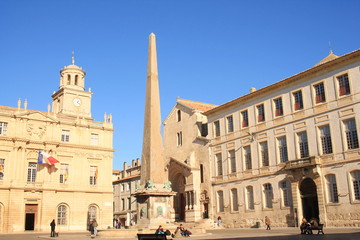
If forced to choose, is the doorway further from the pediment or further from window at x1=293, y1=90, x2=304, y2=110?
window at x1=293, y1=90, x2=304, y2=110

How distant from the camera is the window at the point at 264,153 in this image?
31.2 meters

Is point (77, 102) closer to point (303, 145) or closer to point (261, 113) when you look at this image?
point (261, 113)

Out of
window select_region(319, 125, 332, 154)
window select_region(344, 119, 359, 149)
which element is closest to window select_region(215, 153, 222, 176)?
window select_region(319, 125, 332, 154)

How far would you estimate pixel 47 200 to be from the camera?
38.4 metres

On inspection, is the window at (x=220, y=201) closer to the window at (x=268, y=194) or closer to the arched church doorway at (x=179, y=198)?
the window at (x=268, y=194)

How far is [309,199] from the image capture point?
2816 centimetres

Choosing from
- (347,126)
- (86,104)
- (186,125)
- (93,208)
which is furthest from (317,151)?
(86,104)

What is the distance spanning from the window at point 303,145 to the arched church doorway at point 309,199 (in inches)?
70.1

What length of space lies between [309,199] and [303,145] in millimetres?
3732

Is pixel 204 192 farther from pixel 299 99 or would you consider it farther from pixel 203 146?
pixel 299 99

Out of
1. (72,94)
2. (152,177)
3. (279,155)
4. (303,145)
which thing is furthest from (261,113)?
(72,94)

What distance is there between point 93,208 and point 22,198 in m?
7.23

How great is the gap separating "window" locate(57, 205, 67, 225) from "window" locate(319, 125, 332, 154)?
25.2 meters

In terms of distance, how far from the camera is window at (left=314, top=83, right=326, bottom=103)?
27.6m
